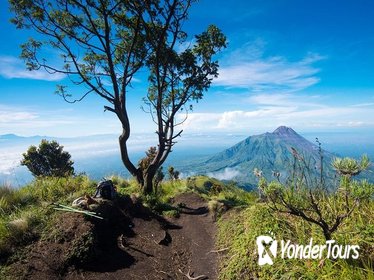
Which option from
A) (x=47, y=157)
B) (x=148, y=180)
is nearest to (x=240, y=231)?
(x=148, y=180)

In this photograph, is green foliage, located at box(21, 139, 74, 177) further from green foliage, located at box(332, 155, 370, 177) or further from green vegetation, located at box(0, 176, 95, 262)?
green foliage, located at box(332, 155, 370, 177)

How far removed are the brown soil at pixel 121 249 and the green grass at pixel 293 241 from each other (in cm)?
102

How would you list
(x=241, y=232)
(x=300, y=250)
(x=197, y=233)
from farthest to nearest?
(x=197, y=233) < (x=241, y=232) < (x=300, y=250)

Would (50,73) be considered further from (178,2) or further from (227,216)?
(227,216)

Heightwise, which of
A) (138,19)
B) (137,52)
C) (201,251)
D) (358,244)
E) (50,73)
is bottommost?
(201,251)

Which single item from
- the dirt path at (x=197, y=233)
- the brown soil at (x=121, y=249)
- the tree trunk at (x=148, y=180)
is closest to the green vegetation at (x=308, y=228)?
the dirt path at (x=197, y=233)

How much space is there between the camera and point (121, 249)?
9.20 metres

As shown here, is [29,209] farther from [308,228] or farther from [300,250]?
[308,228]

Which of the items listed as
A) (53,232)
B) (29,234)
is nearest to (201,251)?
(53,232)

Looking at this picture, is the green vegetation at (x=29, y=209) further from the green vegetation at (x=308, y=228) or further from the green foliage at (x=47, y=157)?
the green foliage at (x=47, y=157)

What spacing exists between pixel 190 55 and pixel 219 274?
485 inches

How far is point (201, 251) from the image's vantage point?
9.88m

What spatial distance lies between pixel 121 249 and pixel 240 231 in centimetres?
379

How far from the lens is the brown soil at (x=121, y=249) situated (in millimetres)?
7535
